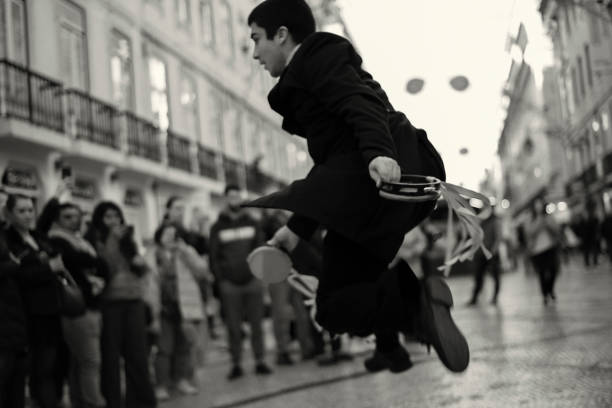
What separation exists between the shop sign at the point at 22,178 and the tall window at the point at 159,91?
3264 millimetres

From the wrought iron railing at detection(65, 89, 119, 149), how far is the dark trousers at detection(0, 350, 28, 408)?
8.87 metres

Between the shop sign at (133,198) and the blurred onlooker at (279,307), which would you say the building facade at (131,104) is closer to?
the shop sign at (133,198)

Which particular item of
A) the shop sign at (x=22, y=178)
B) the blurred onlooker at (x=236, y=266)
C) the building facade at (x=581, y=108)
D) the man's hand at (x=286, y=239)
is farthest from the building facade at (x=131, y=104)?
the building facade at (x=581, y=108)

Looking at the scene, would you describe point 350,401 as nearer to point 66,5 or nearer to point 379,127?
point 379,127

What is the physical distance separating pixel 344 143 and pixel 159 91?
14.9 meters

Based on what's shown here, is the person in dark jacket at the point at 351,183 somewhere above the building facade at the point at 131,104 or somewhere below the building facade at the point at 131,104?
below

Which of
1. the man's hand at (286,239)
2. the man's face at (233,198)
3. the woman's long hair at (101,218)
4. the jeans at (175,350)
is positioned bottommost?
the jeans at (175,350)

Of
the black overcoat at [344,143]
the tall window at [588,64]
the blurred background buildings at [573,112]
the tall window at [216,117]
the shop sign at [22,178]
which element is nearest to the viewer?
the black overcoat at [344,143]

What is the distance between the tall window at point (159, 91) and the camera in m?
15.5

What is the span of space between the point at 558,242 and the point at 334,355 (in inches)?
234

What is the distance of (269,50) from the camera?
9.92 ft

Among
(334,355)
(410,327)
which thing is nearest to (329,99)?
(410,327)

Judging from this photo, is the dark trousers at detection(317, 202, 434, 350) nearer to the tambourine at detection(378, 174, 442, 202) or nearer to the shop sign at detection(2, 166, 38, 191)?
the tambourine at detection(378, 174, 442, 202)

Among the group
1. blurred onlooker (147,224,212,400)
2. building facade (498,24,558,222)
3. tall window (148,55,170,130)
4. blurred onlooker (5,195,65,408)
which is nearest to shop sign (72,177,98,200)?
tall window (148,55,170,130)
